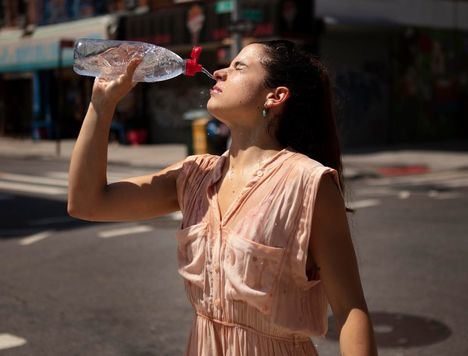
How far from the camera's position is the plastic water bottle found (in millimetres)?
2506

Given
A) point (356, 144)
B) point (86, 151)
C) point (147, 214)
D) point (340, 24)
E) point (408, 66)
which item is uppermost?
point (86, 151)

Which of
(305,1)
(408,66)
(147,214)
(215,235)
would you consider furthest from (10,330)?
(408,66)

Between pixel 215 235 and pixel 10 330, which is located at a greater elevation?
pixel 215 235

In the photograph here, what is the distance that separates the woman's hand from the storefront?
25.1 m

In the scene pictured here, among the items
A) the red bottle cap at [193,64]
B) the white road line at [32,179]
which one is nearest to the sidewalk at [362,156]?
the white road line at [32,179]

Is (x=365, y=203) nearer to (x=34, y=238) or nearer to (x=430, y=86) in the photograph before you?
(x=34, y=238)

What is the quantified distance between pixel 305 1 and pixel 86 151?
19866 mm

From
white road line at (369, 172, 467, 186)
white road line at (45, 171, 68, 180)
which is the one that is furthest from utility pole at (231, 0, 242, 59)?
white road line at (45, 171, 68, 180)

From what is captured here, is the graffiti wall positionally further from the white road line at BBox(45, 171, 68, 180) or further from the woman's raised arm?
the woman's raised arm

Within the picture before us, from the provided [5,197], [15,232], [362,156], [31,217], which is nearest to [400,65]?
[362,156]

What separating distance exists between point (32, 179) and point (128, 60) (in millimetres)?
14119

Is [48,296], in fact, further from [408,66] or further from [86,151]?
[408,66]

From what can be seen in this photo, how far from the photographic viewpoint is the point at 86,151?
2381 millimetres

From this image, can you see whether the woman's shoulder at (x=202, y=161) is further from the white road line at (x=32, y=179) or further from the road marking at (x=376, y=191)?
the white road line at (x=32, y=179)
